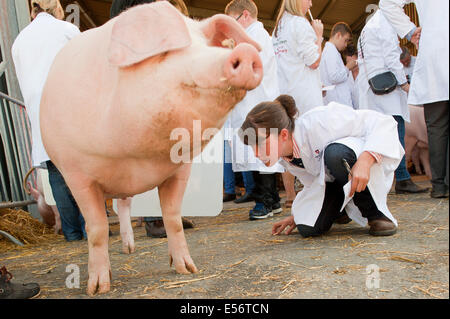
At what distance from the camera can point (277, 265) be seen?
1638 millimetres

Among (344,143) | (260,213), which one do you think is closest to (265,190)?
(260,213)

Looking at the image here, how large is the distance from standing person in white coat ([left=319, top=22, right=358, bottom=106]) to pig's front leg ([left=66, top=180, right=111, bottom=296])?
148 inches

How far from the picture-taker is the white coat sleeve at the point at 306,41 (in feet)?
10.8

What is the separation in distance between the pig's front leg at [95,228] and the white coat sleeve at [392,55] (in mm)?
3050

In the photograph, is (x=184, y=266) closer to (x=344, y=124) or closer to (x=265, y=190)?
(x=344, y=124)

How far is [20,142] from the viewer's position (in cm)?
393

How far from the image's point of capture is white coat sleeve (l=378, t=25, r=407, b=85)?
11.8 feet

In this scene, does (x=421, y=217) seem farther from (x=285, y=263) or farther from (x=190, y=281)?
(x=190, y=281)

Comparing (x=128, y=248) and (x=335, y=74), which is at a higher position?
(x=335, y=74)

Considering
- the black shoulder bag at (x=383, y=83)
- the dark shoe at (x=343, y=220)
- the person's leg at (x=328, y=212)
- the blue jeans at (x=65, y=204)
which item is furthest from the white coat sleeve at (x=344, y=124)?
the blue jeans at (x=65, y=204)

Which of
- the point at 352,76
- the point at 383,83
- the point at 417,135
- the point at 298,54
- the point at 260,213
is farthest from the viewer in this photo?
the point at 352,76

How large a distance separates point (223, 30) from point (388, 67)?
282 cm

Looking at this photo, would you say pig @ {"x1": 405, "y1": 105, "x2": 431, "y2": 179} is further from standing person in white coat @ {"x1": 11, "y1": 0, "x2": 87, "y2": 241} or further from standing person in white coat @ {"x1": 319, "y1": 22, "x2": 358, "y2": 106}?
standing person in white coat @ {"x1": 11, "y1": 0, "x2": 87, "y2": 241}

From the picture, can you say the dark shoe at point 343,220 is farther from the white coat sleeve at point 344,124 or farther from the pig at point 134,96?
the pig at point 134,96
